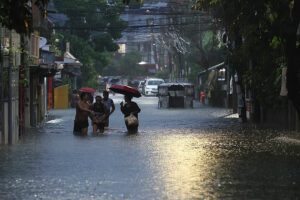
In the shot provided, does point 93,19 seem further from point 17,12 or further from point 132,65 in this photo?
point 132,65

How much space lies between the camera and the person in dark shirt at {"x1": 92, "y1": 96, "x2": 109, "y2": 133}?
2598 cm

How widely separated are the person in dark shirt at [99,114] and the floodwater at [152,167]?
193cm

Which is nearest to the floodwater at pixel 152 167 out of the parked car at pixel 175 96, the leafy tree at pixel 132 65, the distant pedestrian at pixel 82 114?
the distant pedestrian at pixel 82 114

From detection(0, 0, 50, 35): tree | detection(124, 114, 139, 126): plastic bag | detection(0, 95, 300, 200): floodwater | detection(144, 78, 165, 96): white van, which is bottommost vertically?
detection(0, 95, 300, 200): floodwater

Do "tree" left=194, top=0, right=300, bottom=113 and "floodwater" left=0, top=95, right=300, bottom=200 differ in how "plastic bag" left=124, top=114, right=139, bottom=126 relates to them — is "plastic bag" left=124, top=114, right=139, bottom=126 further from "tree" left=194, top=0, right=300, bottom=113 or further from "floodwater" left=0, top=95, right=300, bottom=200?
"tree" left=194, top=0, right=300, bottom=113

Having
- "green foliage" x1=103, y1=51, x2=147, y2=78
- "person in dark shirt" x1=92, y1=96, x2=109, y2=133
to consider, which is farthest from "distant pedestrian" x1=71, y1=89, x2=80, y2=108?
"green foliage" x1=103, y1=51, x2=147, y2=78

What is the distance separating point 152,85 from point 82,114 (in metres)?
64.7

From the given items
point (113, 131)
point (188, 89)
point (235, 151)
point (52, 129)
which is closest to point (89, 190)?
point (235, 151)

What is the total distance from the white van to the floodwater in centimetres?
6533

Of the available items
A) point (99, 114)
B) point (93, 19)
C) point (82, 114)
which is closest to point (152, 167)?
point (82, 114)

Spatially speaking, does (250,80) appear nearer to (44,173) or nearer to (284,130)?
(284,130)

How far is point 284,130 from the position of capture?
2645 cm

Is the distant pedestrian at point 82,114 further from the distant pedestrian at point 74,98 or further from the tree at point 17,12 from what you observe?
the distant pedestrian at point 74,98

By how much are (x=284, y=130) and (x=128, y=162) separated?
11.9 metres
